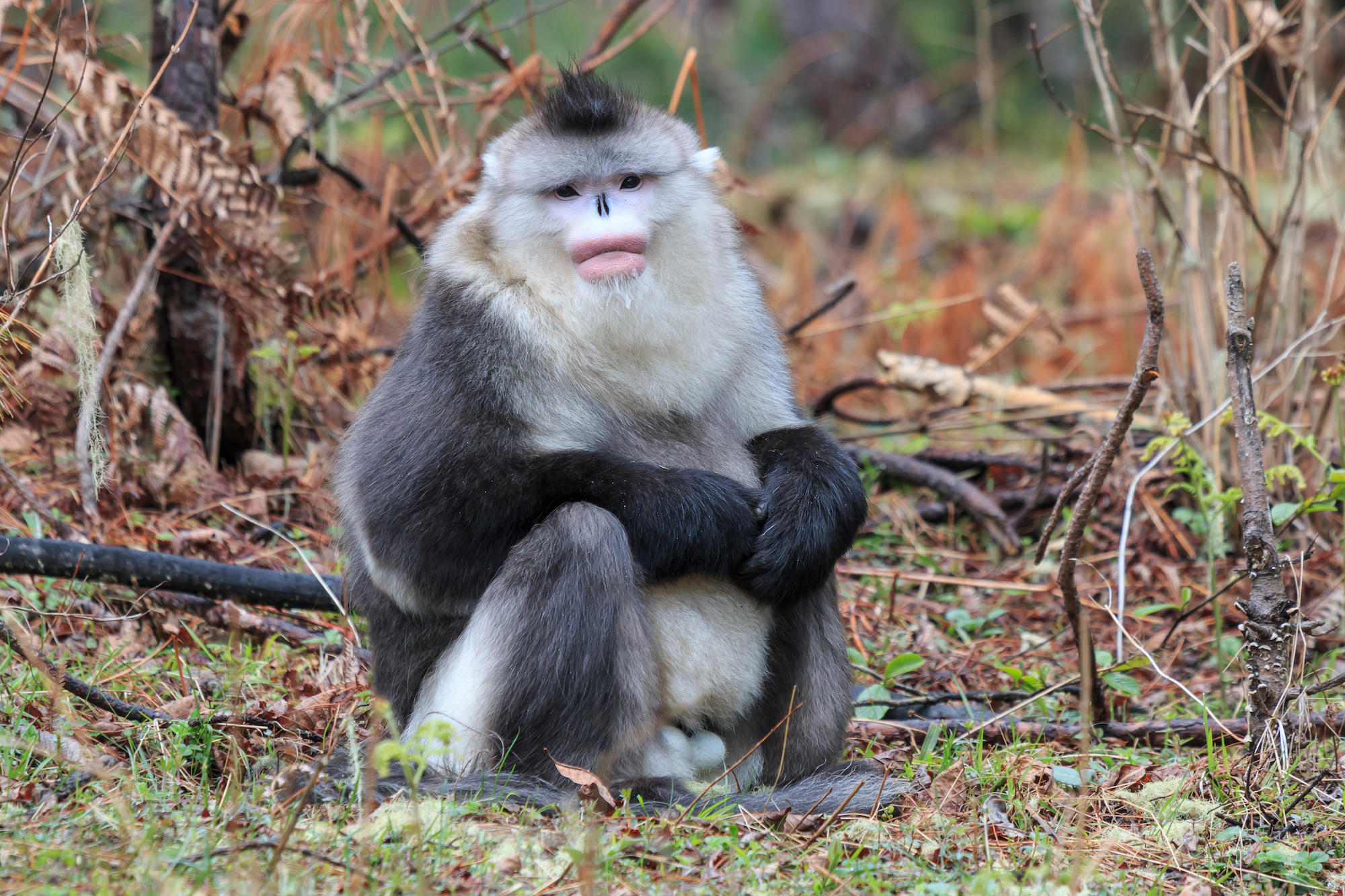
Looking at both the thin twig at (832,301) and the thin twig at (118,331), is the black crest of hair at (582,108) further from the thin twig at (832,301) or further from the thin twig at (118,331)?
the thin twig at (832,301)

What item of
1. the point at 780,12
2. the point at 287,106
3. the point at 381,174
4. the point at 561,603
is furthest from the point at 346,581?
the point at 780,12

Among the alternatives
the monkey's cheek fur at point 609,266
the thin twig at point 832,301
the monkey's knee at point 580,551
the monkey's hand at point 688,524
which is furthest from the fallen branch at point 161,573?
the thin twig at point 832,301

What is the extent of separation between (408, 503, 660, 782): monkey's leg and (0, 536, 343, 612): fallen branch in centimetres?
98

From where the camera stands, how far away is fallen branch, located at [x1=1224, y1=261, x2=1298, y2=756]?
105 inches

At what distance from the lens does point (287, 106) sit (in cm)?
439

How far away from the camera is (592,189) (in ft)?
9.48

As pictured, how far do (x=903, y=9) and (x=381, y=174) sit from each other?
26.3ft

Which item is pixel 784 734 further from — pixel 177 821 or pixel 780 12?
pixel 780 12

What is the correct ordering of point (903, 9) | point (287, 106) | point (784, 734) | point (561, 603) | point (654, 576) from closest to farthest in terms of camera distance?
point (561, 603)
point (654, 576)
point (784, 734)
point (287, 106)
point (903, 9)

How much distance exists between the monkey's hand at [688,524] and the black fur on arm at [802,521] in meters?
0.05

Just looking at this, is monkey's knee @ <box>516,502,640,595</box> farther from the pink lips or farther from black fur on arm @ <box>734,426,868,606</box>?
the pink lips

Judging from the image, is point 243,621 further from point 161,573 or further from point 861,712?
point 861,712

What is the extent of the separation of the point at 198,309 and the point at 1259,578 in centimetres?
353

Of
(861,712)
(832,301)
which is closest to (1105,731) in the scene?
(861,712)
